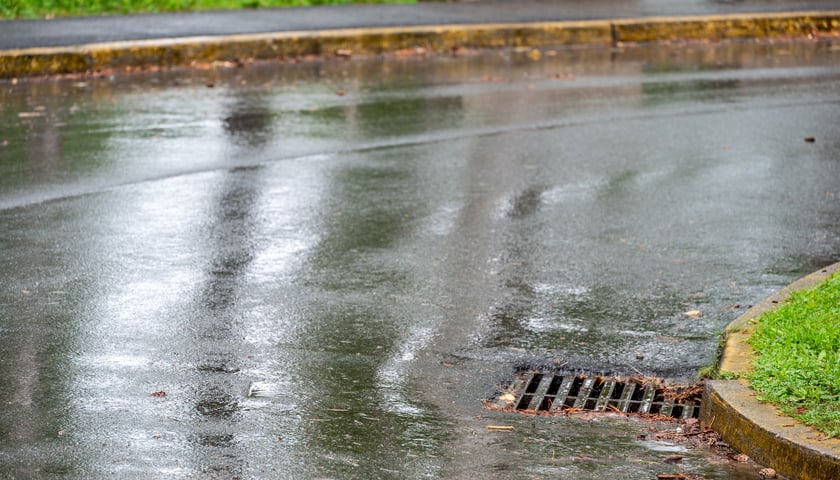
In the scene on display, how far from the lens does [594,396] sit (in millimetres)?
5816

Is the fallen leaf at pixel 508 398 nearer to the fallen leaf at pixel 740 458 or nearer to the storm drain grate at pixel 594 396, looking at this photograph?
the storm drain grate at pixel 594 396

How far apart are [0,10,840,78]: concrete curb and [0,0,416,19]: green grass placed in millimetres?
2943

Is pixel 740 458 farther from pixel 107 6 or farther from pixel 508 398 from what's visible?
pixel 107 6

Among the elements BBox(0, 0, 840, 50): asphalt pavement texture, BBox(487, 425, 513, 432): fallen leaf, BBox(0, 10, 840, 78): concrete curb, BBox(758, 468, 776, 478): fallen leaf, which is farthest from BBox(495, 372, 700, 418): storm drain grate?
BBox(0, 0, 840, 50): asphalt pavement texture

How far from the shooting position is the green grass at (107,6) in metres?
17.7

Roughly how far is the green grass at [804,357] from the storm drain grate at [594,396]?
0.42 m

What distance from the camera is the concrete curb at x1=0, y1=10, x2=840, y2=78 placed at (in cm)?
1459

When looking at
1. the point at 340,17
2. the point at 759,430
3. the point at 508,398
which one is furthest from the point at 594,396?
the point at 340,17

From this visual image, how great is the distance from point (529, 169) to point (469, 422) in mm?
5067

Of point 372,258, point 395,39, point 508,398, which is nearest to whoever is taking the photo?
point 508,398

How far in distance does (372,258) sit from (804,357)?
10.2ft

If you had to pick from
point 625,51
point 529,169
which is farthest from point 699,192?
point 625,51

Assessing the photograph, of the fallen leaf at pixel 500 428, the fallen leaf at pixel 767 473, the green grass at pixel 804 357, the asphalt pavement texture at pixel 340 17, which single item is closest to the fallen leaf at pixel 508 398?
the fallen leaf at pixel 500 428

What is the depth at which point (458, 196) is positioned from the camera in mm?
9344
